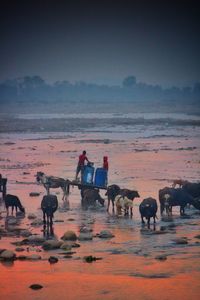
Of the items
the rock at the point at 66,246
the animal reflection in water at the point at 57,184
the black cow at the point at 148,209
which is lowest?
the rock at the point at 66,246

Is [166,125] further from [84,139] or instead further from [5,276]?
[5,276]

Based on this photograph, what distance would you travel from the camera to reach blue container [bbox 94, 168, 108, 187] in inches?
1107

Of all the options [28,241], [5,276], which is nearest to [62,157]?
[28,241]

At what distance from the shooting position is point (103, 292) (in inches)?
650

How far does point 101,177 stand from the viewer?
1110 inches

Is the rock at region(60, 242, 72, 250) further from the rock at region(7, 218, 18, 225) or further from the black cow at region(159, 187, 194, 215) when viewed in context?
the black cow at region(159, 187, 194, 215)

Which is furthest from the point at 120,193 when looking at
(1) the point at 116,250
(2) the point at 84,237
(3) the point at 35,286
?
(3) the point at 35,286

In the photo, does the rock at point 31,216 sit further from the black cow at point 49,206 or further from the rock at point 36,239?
the rock at point 36,239

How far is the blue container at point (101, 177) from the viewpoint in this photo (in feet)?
92.2

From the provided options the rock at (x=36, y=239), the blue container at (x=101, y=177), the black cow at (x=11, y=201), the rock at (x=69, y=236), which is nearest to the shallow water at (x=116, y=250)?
the rock at (x=69, y=236)

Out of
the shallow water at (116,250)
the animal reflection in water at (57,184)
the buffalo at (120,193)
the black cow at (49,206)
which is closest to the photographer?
the shallow water at (116,250)

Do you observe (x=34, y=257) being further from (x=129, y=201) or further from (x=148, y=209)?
(x=129, y=201)

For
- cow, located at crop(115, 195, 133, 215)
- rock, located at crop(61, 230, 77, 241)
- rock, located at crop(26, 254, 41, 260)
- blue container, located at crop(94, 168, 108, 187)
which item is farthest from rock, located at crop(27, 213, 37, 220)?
rock, located at crop(26, 254, 41, 260)

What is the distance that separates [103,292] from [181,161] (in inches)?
1057
